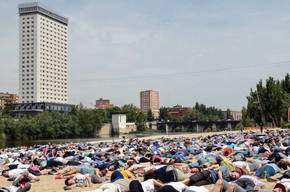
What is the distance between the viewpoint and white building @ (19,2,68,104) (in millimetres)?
113625

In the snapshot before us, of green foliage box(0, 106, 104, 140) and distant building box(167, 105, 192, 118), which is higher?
distant building box(167, 105, 192, 118)

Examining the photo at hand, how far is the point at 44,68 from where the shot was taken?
11856cm

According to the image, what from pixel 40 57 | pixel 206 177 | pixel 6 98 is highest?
pixel 40 57

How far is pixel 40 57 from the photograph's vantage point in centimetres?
11694

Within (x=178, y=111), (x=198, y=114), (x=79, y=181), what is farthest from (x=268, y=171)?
(x=178, y=111)

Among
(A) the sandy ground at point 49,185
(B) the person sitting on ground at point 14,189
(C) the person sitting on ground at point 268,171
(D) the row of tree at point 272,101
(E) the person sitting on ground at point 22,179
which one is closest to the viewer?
(B) the person sitting on ground at point 14,189

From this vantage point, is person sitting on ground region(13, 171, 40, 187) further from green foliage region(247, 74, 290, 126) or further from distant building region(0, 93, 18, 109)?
distant building region(0, 93, 18, 109)

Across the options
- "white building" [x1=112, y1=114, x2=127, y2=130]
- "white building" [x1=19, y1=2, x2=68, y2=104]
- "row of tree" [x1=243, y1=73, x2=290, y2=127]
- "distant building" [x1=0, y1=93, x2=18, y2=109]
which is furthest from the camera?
"distant building" [x1=0, y1=93, x2=18, y2=109]

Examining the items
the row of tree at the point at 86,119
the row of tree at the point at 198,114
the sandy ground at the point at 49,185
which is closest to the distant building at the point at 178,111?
the row of tree at the point at 198,114

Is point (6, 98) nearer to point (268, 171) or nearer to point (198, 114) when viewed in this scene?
point (198, 114)

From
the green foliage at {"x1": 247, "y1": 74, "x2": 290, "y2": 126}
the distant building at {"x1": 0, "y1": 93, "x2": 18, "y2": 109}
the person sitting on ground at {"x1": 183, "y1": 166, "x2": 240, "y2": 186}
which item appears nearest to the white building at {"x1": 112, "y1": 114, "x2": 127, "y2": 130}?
the green foliage at {"x1": 247, "y1": 74, "x2": 290, "y2": 126}

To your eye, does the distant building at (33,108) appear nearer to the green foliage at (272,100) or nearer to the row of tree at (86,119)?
the row of tree at (86,119)

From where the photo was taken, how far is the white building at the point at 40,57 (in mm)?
113625

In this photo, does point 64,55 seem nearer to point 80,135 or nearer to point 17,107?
point 17,107
